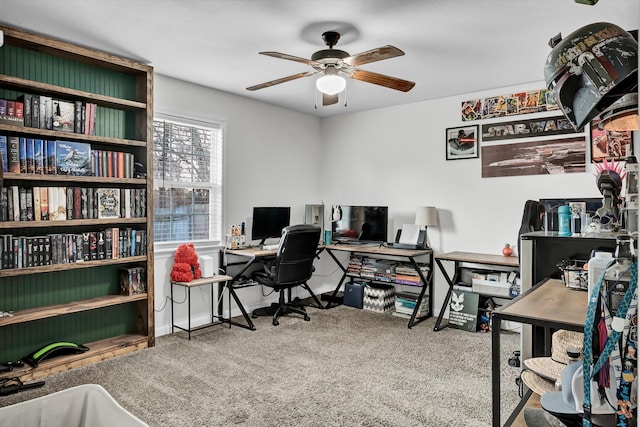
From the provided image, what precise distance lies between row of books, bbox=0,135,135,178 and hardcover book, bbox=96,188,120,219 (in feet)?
→ 0.42

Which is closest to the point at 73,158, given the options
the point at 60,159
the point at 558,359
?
the point at 60,159

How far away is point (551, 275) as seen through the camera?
2.20 m

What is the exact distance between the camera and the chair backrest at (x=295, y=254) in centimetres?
416

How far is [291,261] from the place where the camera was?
14.1 feet

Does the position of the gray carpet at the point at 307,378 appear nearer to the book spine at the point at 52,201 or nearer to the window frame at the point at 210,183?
the window frame at the point at 210,183

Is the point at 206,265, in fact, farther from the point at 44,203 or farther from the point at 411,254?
the point at 411,254

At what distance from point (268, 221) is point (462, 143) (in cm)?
225

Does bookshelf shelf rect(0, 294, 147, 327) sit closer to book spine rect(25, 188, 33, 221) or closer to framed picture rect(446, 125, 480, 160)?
book spine rect(25, 188, 33, 221)

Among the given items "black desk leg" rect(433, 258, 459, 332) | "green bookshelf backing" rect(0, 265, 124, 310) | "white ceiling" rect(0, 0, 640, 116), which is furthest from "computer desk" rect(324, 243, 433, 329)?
"green bookshelf backing" rect(0, 265, 124, 310)

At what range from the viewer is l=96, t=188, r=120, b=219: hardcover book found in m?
3.39

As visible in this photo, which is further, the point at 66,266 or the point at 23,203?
the point at 66,266

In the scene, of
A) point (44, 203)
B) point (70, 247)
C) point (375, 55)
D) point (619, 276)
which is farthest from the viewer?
point (70, 247)

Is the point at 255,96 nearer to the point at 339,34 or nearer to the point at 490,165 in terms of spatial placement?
the point at 339,34

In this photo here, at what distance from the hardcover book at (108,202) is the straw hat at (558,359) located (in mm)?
3110
